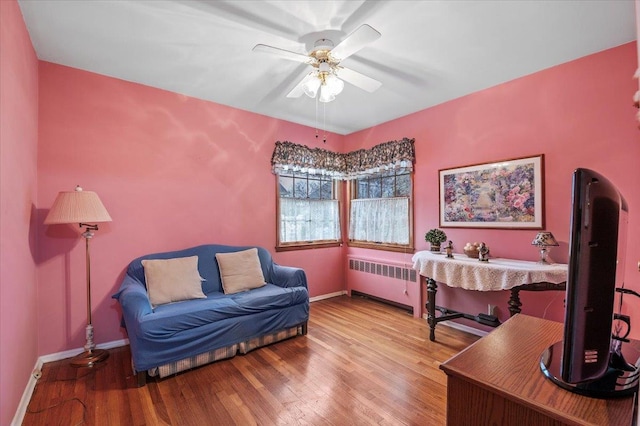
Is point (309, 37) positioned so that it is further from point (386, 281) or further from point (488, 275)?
point (386, 281)

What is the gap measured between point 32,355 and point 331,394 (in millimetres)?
2368

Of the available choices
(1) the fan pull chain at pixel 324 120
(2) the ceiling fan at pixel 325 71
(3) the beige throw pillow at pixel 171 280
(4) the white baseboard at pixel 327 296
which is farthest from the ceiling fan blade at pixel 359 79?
(4) the white baseboard at pixel 327 296

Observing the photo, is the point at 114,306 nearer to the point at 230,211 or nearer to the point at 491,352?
the point at 230,211

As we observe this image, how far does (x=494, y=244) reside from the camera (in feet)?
9.96

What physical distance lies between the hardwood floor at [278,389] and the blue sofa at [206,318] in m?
0.13

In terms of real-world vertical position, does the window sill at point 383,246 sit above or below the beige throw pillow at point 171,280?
above

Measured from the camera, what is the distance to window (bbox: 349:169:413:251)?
3.91 metres

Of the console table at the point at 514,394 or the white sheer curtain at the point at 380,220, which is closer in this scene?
the console table at the point at 514,394

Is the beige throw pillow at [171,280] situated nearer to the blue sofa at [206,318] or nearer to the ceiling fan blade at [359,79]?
the blue sofa at [206,318]

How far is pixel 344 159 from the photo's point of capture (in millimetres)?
4672

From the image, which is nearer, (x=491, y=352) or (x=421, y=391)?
(x=491, y=352)

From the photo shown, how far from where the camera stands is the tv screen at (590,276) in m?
0.69

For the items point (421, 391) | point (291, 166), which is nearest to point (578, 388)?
point (421, 391)

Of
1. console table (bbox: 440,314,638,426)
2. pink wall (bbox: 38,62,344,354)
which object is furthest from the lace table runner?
pink wall (bbox: 38,62,344,354)
